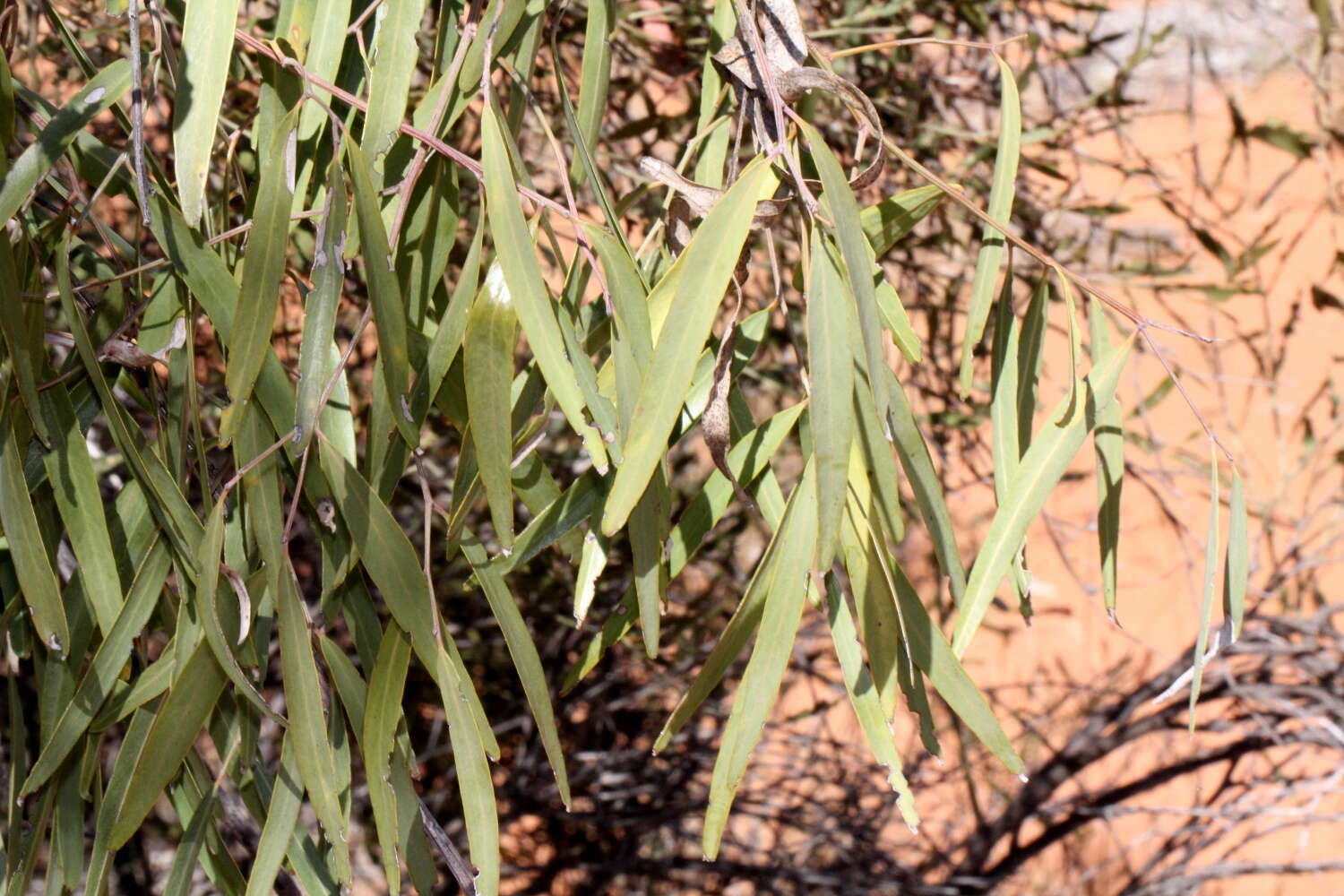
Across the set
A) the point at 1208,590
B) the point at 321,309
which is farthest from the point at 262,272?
the point at 1208,590

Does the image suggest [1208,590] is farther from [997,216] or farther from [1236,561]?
[997,216]

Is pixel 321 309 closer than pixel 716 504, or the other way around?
pixel 321 309

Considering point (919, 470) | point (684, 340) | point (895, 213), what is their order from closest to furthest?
point (684, 340) → point (919, 470) → point (895, 213)

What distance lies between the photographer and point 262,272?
0.73 m

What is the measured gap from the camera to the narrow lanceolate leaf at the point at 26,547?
2.45 ft

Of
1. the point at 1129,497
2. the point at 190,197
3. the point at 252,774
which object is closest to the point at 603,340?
the point at 190,197

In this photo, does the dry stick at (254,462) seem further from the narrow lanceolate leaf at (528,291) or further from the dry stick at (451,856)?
the dry stick at (451,856)

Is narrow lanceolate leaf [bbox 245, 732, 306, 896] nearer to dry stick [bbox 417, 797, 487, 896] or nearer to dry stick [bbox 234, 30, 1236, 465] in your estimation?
dry stick [bbox 417, 797, 487, 896]

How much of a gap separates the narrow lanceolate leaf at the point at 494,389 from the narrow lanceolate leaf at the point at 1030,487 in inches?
10.6

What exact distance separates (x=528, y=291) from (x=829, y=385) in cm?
16

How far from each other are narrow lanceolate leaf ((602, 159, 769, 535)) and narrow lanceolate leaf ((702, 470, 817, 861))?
110 millimetres

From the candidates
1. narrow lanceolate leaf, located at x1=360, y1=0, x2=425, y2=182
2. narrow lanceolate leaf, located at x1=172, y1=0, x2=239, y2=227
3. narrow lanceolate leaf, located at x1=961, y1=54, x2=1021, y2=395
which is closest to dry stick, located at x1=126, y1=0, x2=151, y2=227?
narrow lanceolate leaf, located at x1=172, y1=0, x2=239, y2=227

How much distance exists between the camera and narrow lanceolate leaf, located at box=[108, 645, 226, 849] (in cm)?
75

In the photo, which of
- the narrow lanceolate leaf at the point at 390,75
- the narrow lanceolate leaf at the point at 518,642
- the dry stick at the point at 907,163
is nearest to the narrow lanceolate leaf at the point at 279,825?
the narrow lanceolate leaf at the point at 518,642
